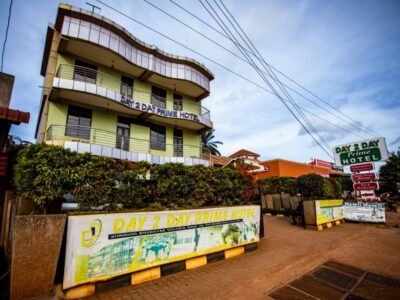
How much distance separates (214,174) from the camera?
668 centimetres

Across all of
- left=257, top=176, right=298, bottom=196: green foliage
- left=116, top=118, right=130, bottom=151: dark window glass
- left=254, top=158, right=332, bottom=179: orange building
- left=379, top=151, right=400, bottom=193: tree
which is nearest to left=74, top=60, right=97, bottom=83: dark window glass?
left=116, top=118, right=130, bottom=151: dark window glass

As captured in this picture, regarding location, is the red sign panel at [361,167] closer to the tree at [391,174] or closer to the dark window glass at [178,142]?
the dark window glass at [178,142]

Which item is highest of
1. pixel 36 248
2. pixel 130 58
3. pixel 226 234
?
pixel 130 58

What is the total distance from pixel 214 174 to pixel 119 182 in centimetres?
305

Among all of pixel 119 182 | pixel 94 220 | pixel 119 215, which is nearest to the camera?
pixel 94 220

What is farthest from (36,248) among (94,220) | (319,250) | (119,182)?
(319,250)

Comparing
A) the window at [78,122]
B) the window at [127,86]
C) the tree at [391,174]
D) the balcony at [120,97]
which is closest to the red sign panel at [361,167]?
the balcony at [120,97]

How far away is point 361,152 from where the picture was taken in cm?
1269

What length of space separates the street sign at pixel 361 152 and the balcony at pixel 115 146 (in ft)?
31.7

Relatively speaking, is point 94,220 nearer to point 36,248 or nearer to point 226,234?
point 36,248

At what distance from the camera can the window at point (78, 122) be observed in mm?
11867

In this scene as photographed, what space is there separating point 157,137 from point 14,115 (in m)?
11.1

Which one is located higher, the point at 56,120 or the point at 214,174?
the point at 56,120

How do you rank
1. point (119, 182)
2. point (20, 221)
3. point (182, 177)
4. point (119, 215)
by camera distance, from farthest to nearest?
point (182, 177), point (119, 182), point (119, 215), point (20, 221)
